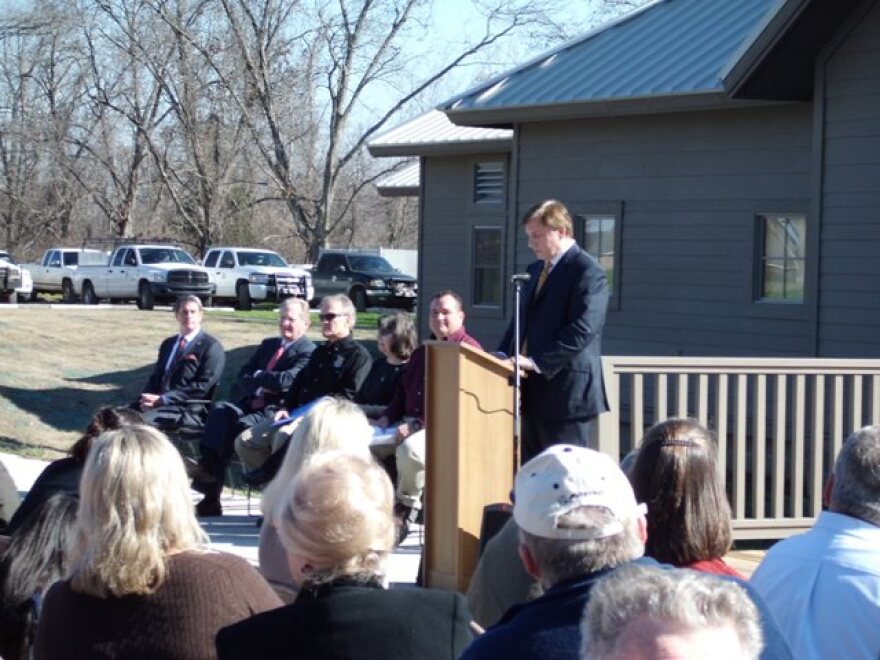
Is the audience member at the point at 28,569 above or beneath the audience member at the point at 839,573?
beneath

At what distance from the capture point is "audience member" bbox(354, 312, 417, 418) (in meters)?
8.80

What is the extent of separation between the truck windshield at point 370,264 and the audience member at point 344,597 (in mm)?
32051

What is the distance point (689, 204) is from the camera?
13.4 m

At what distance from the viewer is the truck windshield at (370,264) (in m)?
35.3

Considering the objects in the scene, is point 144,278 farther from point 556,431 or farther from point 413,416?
point 556,431

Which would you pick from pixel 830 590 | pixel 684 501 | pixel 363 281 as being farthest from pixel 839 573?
pixel 363 281

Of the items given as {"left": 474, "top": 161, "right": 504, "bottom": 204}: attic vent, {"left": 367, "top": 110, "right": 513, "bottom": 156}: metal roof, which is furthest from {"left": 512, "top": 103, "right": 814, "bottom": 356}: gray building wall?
{"left": 474, "top": 161, "right": 504, "bottom": 204}: attic vent

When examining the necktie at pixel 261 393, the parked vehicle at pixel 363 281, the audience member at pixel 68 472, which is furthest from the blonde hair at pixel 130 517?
the parked vehicle at pixel 363 281

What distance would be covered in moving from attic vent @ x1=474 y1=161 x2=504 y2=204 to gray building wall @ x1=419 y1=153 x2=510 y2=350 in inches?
2.6

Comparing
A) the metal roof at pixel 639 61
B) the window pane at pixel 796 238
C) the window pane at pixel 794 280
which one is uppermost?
the metal roof at pixel 639 61

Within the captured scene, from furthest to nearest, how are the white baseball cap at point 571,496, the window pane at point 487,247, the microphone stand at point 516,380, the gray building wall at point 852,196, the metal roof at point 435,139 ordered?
1. the window pane at point 487,247
2. the metal roof at point 435,139
3. the gray building wall at point 852,196
4. the microphone stand at point 516,380
5. the white baseball cap at point 571,496

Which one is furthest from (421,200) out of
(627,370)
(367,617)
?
(367,617)

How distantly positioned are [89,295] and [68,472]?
32.8 metres

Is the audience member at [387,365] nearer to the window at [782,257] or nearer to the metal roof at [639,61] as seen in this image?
the metal roof at [639,61]
